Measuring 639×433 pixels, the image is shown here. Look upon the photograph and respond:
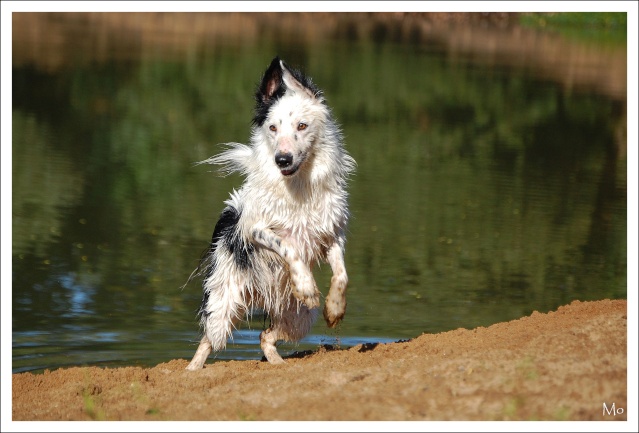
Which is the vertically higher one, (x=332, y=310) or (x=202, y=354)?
(x=332, y=310)

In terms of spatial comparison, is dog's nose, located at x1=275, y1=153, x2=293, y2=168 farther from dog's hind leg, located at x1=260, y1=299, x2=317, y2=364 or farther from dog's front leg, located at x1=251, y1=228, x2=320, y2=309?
dog's hind leg, located at x1=260, y1=299, x2=317, y2=364

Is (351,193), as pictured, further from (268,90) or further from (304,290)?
(304,290)

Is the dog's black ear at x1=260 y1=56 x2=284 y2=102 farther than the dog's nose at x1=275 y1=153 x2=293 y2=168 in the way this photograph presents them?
Yes

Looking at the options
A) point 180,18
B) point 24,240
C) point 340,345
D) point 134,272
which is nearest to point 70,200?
point 24,240

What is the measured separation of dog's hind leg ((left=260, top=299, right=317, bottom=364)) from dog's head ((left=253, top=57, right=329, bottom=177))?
1394mm

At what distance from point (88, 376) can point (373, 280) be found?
5.04 meters

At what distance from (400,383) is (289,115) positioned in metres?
2.53

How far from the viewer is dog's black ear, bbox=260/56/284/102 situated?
851 centimetres

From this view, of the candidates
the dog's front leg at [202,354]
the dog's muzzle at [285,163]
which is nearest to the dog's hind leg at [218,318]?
the dog's front leg at [202,354]

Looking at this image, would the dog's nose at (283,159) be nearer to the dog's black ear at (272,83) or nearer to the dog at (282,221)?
the dog at (282,221)

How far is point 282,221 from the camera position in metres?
8.55

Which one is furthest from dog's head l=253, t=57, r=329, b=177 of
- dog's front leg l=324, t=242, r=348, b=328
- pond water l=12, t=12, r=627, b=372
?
pond water l=12, t=12, r=627, b=372

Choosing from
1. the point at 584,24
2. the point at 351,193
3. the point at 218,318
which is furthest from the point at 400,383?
the point at 584,24

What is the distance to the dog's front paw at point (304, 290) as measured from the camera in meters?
8.16
